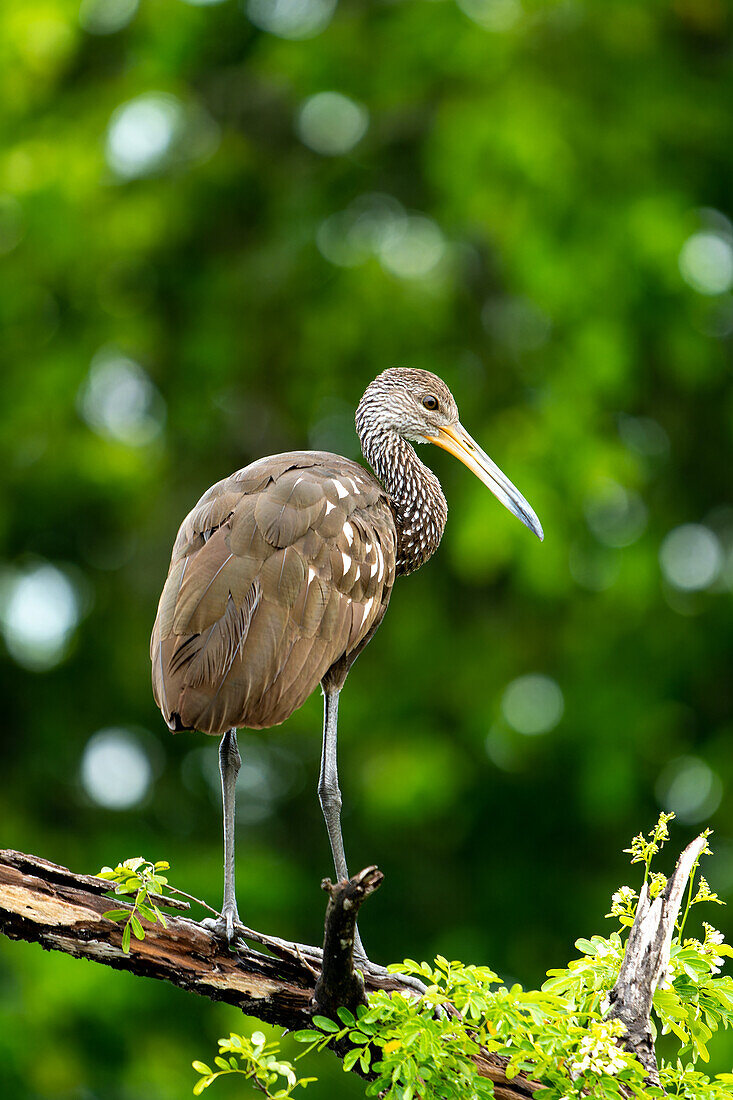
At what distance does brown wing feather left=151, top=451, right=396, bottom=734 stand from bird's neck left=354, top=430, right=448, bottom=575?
0.28 meters

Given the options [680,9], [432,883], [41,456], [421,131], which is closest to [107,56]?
[421,131]

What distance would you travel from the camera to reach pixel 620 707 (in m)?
9.66

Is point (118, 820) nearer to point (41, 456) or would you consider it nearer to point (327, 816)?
point (41, 456)

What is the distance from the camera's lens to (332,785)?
4527 mm

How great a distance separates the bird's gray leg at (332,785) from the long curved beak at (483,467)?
89 cm

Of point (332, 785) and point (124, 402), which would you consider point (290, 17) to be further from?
point (332, 785)

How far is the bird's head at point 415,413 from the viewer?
4812 millimetres

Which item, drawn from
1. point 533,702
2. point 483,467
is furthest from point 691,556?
point 483,467

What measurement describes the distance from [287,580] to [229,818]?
681 mm

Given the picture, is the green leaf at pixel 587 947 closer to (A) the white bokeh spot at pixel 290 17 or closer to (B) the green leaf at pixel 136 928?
(B) the green leaf at pixel 136 928

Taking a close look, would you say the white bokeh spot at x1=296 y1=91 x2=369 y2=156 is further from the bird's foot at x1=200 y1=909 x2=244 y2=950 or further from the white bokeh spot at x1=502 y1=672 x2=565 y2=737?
the bird's foot at x1=200 y1=909 x2=244 y2=950

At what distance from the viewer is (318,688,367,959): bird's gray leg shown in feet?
14.1

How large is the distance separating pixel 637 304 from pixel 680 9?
7.75 feet

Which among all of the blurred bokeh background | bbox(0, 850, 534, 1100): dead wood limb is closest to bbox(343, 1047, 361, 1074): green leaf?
bbox(0, 850, 534, 1100): dead wood limb
